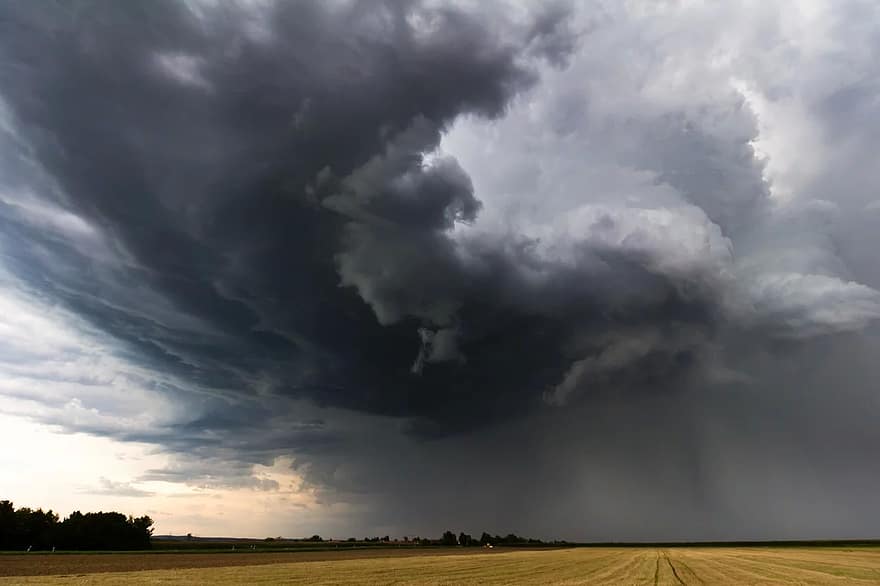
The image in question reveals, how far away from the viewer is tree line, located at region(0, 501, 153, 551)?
101 metres

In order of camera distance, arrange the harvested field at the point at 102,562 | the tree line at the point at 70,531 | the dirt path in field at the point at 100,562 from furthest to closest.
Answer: the tree line at the point at 70,531, the harvested field at the point at 102,562, the dirt path in field at the point at 100,562

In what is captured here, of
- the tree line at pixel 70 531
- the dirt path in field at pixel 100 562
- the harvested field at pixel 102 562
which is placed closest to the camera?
the dirt path in field at pixel 100 562

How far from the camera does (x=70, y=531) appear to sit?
4348 inches

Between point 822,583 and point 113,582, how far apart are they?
56183 millimetres

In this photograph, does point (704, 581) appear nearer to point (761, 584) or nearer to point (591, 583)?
point (761, 584)

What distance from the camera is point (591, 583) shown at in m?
45.2

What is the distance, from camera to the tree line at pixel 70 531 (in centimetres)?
10062

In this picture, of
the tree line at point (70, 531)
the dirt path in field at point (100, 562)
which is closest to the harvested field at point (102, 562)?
the dirt path in field at point (100, 562)

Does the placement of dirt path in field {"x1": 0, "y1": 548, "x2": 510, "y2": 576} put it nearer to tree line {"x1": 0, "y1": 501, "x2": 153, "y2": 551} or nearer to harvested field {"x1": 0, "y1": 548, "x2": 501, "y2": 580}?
harvested field {"x1": 0, "y1": 548, "x2": 501, "y2": 580}

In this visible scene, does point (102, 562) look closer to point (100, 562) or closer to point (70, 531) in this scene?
point (100, 562)

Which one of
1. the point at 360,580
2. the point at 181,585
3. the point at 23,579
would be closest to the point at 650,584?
the point at 360,580

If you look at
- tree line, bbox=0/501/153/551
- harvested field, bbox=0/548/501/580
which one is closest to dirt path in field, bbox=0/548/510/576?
harvested field, bbox=0/548/501/580

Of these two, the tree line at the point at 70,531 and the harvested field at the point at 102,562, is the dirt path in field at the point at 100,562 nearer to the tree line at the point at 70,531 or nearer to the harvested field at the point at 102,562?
the harvested field at the point at 102,562

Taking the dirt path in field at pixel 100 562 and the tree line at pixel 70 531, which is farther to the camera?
the tree line at pixel 70 531
